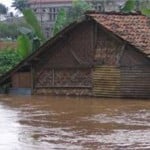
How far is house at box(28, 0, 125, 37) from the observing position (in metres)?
54.6

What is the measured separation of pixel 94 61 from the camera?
2495 cm

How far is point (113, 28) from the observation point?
24.3 m

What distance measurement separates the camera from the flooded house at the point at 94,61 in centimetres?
2352

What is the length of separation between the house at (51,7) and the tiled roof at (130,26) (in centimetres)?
2700

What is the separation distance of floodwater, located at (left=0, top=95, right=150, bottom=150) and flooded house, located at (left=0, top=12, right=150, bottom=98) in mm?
1739

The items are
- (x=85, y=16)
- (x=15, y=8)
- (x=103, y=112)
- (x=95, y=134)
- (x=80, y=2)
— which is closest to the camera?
(x=95, y=134)

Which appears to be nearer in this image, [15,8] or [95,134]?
[95,134]

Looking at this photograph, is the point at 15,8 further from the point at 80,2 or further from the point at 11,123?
the point at 11,123

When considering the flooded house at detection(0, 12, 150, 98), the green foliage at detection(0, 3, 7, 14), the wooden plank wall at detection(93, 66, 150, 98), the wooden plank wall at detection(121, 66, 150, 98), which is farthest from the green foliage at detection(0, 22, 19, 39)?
the wooden plank wall at detection(121, 66, 150, 98)

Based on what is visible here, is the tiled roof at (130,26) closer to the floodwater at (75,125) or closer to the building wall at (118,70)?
the building wall at (118,70)

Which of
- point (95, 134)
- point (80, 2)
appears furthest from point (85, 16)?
point (80, 2)

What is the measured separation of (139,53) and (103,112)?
577 centimetres

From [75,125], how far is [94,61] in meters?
10.5

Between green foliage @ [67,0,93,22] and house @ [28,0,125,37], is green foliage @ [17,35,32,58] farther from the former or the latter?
house @ [28,0,125,37]
